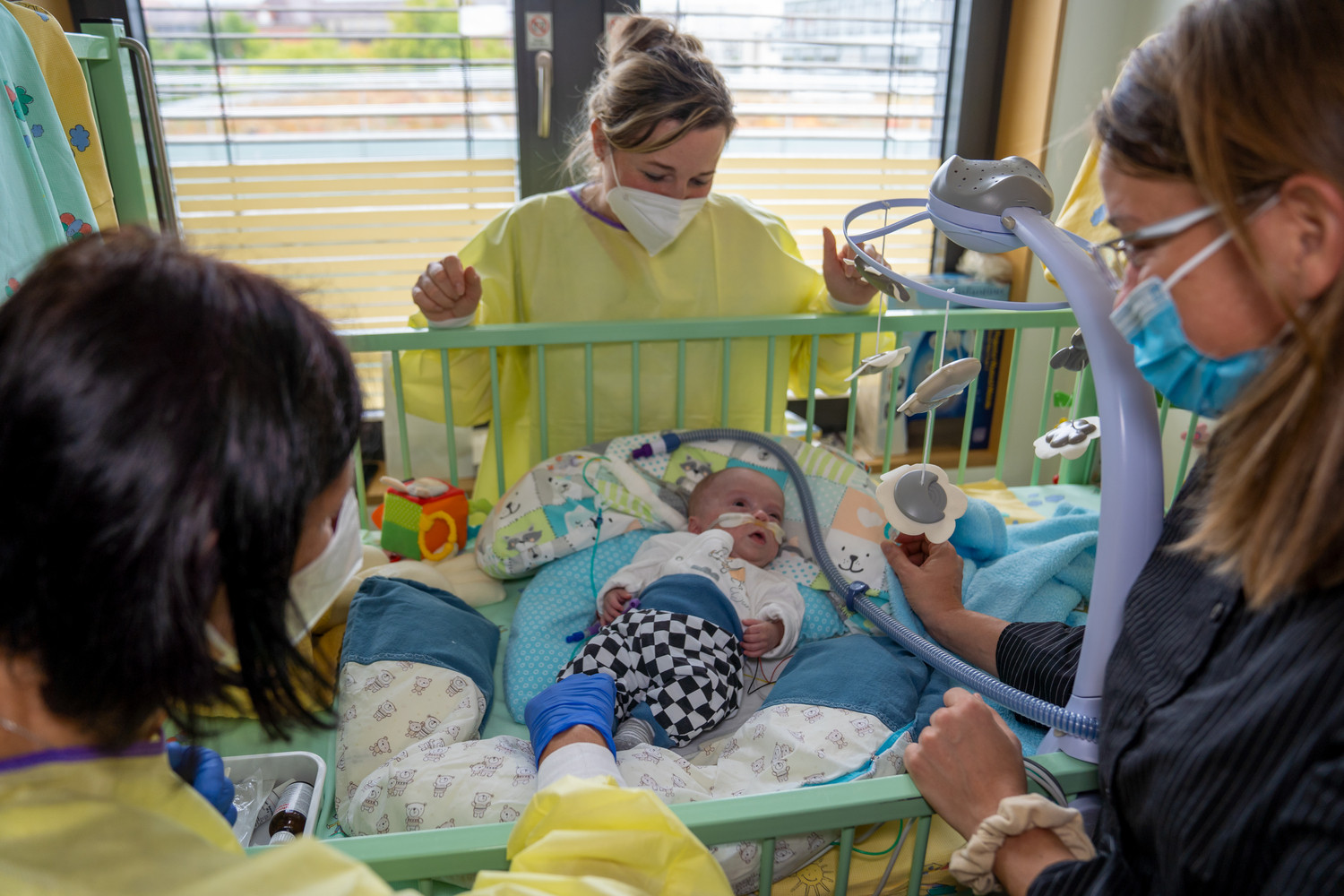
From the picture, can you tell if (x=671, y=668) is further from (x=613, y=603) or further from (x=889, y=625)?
(x=889, y=625)

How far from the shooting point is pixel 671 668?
1.23 metres

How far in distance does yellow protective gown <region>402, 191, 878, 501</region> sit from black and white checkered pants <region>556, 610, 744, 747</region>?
519 millimetres

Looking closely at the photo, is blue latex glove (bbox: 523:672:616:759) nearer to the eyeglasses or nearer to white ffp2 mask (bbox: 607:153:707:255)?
the eyeglasses

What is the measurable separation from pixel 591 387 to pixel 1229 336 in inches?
46.5

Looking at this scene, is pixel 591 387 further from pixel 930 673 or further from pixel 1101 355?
pixel 1101 355

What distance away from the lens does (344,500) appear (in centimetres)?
68

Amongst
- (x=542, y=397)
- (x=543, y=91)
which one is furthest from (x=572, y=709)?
(x=543, y=91)

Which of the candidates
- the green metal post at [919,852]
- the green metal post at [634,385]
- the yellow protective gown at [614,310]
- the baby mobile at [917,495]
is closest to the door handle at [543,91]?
the yellow protective gown at [614,310]

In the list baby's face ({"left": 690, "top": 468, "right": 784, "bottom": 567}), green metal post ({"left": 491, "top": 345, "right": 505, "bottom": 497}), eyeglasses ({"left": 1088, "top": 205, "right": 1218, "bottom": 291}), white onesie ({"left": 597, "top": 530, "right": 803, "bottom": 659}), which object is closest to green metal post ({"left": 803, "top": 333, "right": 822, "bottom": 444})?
baby's face ({"left": 690, "top": 468, "right": 784, "bottom": 567})

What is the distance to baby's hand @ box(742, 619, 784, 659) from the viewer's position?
53.8 inches

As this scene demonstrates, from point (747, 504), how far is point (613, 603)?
13.1 inches

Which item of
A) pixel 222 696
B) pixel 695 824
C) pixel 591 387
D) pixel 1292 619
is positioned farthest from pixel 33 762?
pixel 591 387

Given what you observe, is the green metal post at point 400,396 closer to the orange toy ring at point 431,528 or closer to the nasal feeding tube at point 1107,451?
the orange toy ring at point 431,528

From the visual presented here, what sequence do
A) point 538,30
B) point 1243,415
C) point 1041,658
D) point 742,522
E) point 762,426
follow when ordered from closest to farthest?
1. point 1243,415
2. point 1041,658
3. point 742,522
4. point 762,426
5. point 538,30
